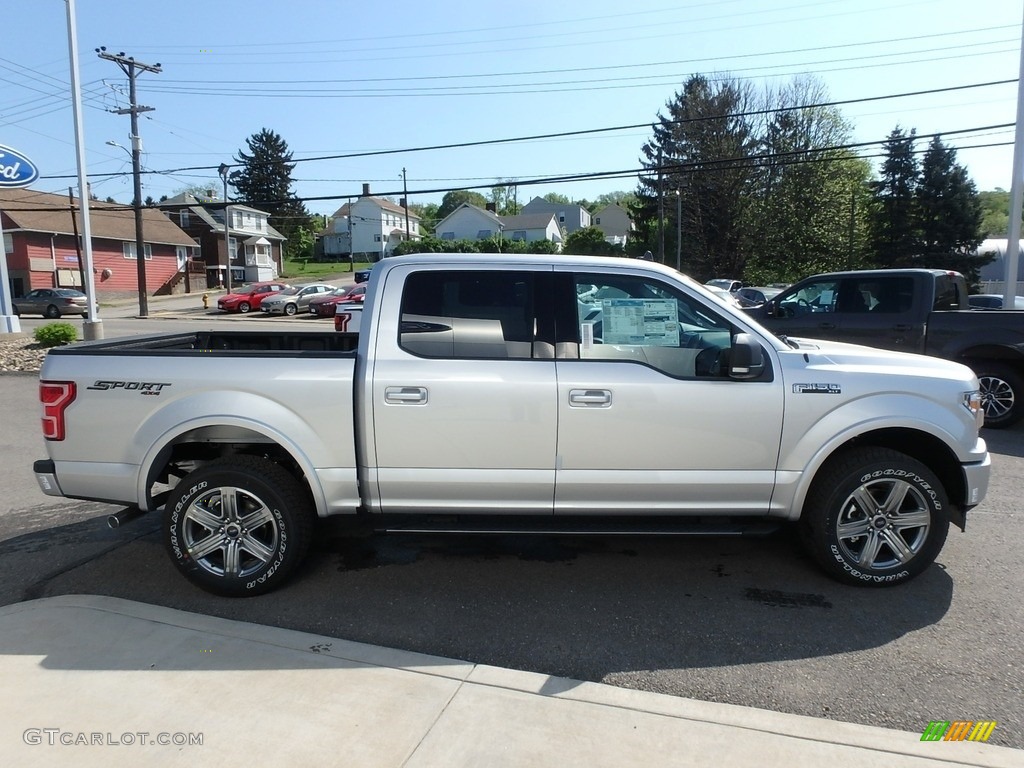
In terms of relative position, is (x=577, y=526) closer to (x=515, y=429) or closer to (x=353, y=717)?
(x=515, y=429)

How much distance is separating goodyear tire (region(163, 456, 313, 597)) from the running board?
19.2 inches

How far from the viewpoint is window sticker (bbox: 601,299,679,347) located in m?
4.26

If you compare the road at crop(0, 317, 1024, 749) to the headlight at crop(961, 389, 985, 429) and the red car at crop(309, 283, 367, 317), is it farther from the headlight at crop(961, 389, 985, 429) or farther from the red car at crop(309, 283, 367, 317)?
the red car at crop(309, 283, 367, 317)

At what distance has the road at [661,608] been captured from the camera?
3.27 metres

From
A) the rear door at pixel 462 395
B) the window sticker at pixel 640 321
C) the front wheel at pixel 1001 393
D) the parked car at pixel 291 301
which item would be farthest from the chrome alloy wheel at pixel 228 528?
the parked car at pixel 291 301

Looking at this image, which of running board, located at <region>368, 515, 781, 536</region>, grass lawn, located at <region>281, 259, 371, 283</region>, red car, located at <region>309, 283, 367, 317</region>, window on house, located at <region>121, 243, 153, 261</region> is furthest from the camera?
grass lawn, located at <region>281, 259, 371, 283</region>

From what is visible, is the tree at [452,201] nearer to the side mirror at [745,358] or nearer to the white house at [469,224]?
the white house at [469,224]

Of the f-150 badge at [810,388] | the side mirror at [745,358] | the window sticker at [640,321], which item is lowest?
the f-150 badge at [810,388]

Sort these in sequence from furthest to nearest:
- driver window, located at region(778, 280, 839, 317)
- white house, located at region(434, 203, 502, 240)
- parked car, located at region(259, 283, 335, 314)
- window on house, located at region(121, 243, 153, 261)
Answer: white house, located at region(434, 203, 502, 240)
window on house, located at region(121, 243, 153, 261)
parked car, located at region(259, 283, 335, 314)
driver window, located at region(778, 280, 839, 317)

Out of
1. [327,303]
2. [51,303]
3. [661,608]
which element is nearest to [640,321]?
[661,608]

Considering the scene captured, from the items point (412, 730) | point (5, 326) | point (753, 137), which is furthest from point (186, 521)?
point (753, 137)

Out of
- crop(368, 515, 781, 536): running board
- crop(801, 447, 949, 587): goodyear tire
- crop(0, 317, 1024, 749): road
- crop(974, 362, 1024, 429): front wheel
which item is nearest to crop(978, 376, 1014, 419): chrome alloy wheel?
crop(974, 362, 1024, 429): front wheel

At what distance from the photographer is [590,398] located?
12.8 ft

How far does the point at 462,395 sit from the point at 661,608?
167cm
